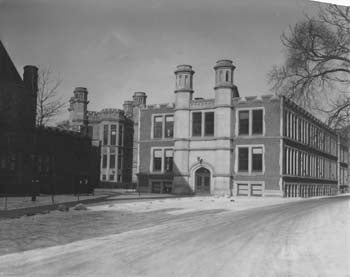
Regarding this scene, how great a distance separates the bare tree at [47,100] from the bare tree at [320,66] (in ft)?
13.4

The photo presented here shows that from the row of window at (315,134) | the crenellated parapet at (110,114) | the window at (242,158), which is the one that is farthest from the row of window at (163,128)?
the crenellated parapet at (110,114)

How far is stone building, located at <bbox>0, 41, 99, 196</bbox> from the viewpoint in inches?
266

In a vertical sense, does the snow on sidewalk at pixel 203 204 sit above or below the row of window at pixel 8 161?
below

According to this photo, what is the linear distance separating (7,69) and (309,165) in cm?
965

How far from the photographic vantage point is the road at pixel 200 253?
16.6 feet

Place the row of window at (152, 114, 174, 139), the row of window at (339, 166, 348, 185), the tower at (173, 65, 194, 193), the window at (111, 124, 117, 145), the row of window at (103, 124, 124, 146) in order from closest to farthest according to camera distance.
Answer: the row of window at (103, 124, 124, 146) < the window at (111, 124, 117, 145) < the row of window at (339, 166, 348, 185) < the tower at (173, 65, 194, 193) < the row of window at (152, 114, 174, 139)

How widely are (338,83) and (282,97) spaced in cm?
132

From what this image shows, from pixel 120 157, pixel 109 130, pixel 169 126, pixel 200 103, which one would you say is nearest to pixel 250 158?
pixel 200 103

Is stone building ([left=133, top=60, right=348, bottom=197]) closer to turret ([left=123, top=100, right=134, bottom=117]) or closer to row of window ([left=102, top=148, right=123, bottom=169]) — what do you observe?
turret ([left=123, top=100, right=134, bottom=117])

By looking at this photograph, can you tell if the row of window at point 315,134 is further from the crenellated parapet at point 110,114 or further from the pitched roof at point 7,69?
the pitched roof at point 7,69

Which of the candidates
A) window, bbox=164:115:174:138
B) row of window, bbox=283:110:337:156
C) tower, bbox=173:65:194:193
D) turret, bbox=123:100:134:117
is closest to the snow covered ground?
turret, bbox=123:100:134:117

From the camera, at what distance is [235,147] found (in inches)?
600

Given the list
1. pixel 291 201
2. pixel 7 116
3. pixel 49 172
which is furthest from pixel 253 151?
pixel 7 116

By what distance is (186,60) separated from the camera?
713cm
